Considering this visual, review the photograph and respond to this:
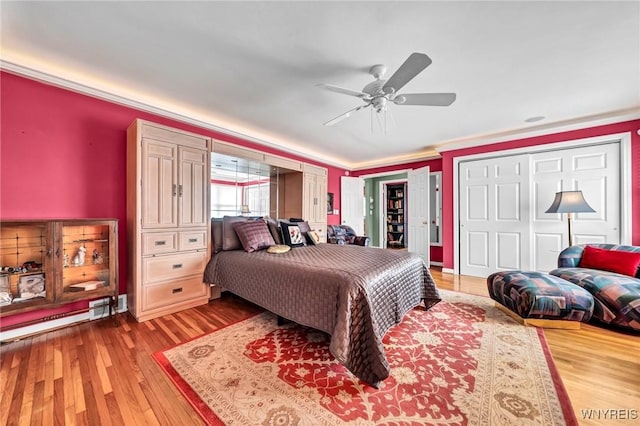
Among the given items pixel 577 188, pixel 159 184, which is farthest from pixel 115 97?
pixel 577 188

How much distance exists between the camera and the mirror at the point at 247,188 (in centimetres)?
342

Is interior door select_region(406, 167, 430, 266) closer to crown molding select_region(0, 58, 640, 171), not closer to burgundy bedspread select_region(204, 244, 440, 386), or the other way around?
crown molding select_region(0, 58, 640, 171)

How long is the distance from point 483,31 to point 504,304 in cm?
262

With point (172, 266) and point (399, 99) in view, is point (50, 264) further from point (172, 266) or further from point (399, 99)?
point (399, 99)

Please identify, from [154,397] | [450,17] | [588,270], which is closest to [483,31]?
[450,17]

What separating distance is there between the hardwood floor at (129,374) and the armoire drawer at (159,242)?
73 cm

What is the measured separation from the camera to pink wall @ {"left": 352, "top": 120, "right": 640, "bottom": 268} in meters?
3.02

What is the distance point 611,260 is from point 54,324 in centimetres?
591

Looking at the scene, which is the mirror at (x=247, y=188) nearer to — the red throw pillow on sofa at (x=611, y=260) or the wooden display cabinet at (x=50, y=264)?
the wooden display cabinet at (x=50, y=264)

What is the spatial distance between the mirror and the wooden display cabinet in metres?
1.30

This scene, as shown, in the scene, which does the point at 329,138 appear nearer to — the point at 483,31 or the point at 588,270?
the point at 483,31

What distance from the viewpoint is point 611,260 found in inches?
103

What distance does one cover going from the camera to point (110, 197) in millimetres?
2604

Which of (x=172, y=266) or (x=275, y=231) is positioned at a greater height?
(x=275, y=231)
